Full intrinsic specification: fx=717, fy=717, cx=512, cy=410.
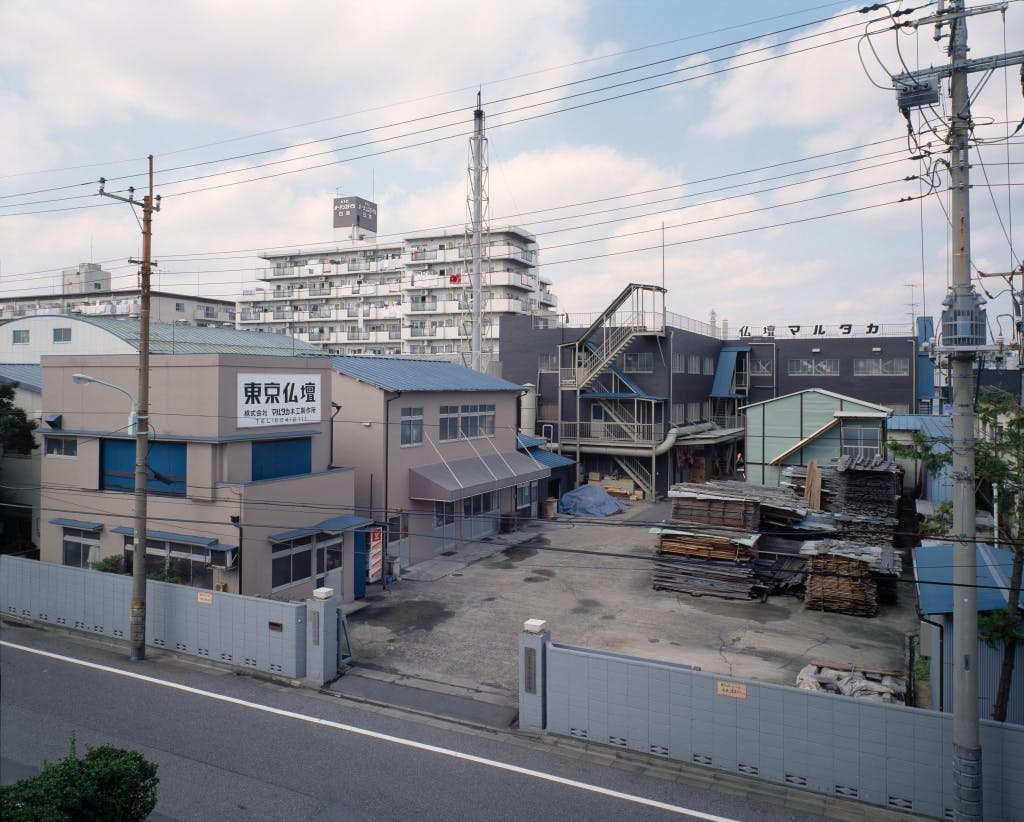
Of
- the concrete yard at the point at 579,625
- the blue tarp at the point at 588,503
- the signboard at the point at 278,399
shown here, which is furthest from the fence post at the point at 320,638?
the blue tarp at the point at 588,503

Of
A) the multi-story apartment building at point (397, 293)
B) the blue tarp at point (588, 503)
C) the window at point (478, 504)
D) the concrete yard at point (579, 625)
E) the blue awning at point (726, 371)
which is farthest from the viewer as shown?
the multi-story apartment building at point (397, 293)

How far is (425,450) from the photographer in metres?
28.9

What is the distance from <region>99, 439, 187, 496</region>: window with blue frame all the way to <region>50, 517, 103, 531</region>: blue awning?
1142 millimetres

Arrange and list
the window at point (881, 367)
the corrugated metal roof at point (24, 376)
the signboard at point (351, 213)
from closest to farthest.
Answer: the corrugated metal roof at point (24, 376), the window at point (881, 367), the signboard at point (351, 213)

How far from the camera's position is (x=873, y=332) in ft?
173

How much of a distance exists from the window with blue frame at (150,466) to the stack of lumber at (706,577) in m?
14.8

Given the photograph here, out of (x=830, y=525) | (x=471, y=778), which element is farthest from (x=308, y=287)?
(x=471, y=778)

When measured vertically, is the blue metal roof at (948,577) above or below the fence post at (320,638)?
above

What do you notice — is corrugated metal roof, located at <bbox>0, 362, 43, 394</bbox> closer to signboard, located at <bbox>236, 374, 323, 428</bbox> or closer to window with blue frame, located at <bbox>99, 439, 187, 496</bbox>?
window with blue frame, located at <bbox>99, 439, 187, 496</bbox>

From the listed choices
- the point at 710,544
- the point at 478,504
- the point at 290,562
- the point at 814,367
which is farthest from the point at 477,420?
the point at 814,367

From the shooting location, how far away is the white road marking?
11148mm

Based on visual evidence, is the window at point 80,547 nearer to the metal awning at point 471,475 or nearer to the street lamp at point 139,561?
the street lamp at point 139,561

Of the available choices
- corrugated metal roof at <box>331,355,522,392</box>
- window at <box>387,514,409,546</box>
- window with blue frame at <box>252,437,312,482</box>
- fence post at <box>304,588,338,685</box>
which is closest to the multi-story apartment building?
corrugated metal roof at <box>331,355,522,392</box>

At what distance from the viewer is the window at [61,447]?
74.0 ft
